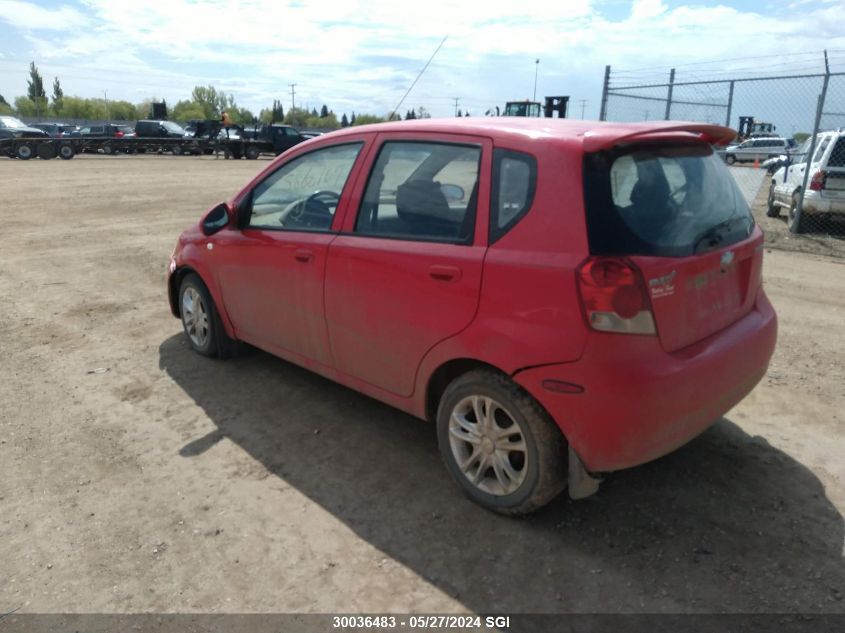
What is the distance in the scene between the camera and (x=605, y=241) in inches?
102

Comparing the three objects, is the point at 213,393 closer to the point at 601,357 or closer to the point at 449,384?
the point at 449,384

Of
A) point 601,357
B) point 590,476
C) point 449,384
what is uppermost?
point 601,357

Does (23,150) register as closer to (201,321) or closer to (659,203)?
(201,321)

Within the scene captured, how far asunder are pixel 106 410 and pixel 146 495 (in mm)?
1182

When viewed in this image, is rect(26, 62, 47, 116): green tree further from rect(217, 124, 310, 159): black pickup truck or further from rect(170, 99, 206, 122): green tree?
rect(217, 124, 310, 159): black pickup truck

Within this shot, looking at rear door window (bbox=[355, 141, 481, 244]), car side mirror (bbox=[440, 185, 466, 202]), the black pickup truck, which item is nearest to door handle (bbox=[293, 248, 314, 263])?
rear door window (bbox=[355, 141, 481, 244])

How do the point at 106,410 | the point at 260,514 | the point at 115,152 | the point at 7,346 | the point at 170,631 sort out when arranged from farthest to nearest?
the point at 115,152
the point at 7,346
the point at 106,410
the point at 260,514
the point at 170,631

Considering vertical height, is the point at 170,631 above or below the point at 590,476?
below

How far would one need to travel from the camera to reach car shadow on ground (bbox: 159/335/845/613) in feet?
8.51

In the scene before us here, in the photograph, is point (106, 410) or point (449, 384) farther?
point (106, 410)

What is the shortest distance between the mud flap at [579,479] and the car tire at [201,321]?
3.02 meters

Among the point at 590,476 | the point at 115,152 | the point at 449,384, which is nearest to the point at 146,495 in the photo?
the point at 449,384

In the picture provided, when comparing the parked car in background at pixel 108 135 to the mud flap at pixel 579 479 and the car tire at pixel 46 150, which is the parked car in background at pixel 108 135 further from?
the mud flap at pixel 579 479

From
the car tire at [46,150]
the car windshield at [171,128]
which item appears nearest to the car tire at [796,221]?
the car tire at [46,150]
